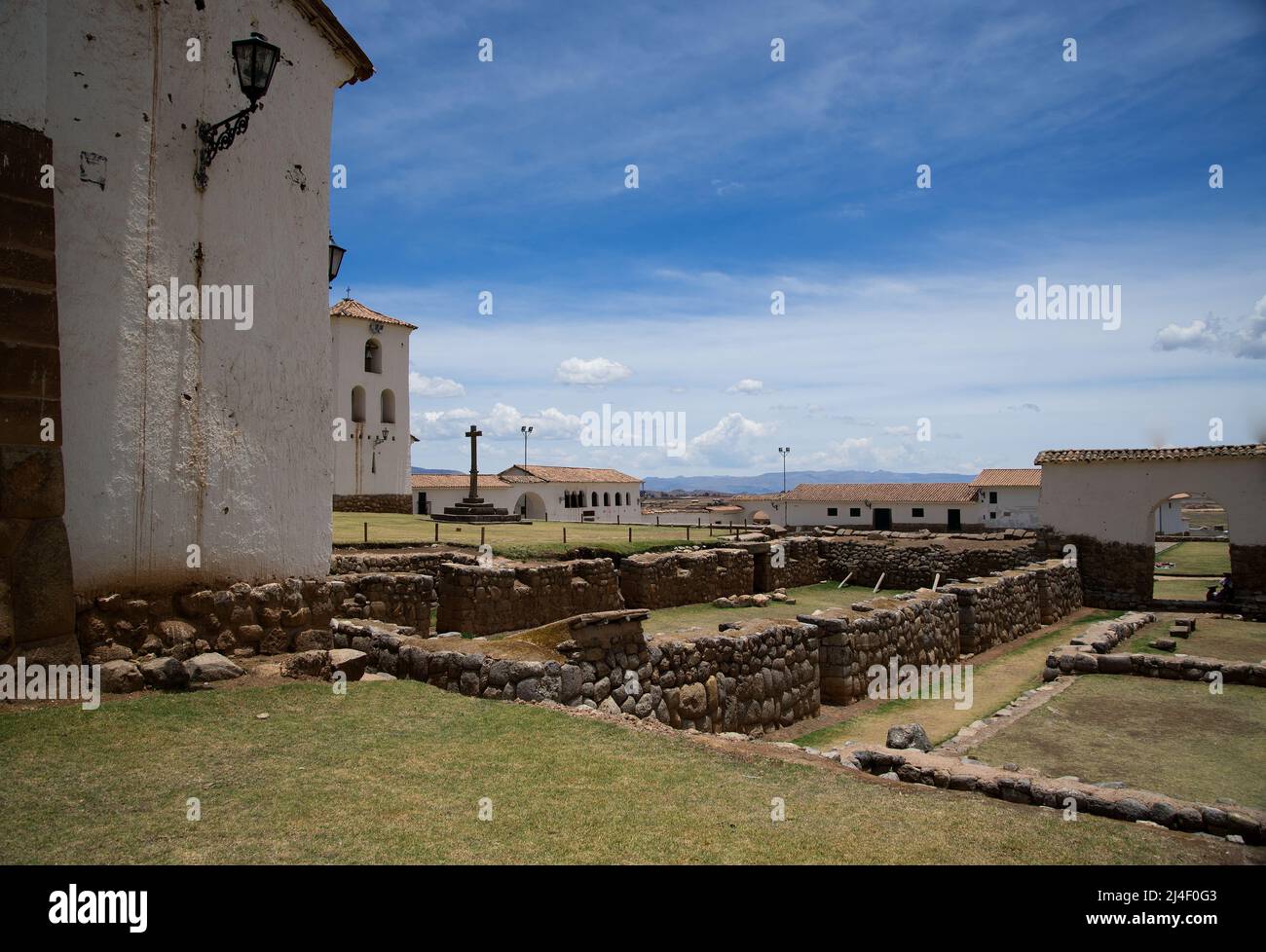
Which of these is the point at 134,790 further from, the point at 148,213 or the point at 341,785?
the point at 148,213

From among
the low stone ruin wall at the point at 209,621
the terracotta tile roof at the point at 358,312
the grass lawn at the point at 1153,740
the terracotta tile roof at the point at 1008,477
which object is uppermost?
the terracotta tile roof at the point at 358,312

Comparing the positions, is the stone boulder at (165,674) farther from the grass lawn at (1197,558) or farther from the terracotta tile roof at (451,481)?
the terracotta tile roof at (451,481)

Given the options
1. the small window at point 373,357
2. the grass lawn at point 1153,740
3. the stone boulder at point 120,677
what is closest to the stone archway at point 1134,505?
the grass lawn at point 1153,740

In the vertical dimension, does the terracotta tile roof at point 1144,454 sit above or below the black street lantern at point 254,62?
below

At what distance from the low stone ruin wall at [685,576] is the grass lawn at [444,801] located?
13556mm

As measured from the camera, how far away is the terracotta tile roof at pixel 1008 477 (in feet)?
195

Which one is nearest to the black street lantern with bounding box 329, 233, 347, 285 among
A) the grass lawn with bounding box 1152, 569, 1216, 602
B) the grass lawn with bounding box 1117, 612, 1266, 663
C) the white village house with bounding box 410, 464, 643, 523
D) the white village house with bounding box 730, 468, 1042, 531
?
the grass lawn with bounding box 1117, 612, 1266, 663

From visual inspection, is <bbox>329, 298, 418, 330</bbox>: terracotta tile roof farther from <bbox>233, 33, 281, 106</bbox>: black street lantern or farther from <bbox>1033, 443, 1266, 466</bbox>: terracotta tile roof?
<bbox>233, 33, 281, 106</bbox>: black street lantern

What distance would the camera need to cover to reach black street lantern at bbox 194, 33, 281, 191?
21.7 ft

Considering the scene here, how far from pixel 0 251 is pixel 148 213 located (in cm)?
116

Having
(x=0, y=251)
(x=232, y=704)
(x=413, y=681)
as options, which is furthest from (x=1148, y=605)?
(x=0, y=251)

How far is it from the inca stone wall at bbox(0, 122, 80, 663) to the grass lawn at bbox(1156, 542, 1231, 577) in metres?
28.5

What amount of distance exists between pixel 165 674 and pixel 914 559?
79.6 feet

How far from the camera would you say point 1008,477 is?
60938 millimetres
